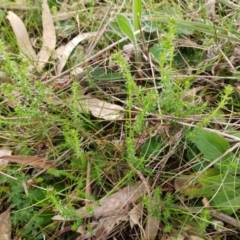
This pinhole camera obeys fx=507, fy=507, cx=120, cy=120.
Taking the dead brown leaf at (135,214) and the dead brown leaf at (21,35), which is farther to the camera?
the dead brown leaf at (21,35)

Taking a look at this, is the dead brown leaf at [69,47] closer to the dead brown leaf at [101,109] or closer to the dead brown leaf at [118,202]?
the dead brown leaf at [101,109]

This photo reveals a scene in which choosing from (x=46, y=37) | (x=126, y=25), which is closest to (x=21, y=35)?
(x=46, y=37)

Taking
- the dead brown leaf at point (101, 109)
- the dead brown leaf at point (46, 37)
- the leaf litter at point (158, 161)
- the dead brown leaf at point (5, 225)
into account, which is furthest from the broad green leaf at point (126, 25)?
the dead brown leaf at point (5, 225)

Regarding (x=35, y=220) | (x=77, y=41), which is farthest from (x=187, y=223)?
(x=77, y=41)

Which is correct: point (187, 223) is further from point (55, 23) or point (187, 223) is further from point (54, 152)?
point (55, 23)

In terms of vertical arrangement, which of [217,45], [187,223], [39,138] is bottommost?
[187,223]

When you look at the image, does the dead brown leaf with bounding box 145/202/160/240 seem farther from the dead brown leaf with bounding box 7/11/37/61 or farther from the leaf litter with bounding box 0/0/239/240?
the dead brown leaf with bounding box 7/11/37/61
